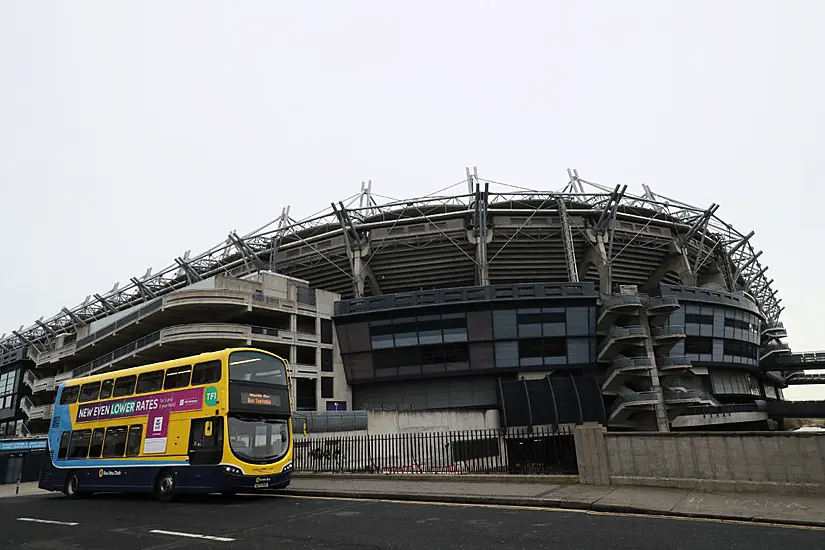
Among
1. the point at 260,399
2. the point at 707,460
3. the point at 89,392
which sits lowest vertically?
the point at 707,460

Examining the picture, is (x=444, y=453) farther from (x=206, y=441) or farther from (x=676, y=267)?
(x=676, y=267)

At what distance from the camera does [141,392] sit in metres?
17.7

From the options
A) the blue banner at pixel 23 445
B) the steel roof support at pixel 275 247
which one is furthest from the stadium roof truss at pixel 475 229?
the blue banner at pixel 23 445

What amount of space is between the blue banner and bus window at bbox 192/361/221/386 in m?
21.8

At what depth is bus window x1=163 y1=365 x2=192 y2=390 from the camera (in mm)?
16594

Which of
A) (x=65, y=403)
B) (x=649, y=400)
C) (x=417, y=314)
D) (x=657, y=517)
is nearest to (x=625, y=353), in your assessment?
(x=649, y=400)

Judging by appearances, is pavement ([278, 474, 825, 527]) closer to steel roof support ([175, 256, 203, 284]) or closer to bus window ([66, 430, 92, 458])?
bus window ([66, 430, 92, 458])

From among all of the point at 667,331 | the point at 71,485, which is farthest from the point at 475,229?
the point at 71,485

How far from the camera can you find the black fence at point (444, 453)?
640 inches

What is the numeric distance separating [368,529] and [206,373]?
27.3ft

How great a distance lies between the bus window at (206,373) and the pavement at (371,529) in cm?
357

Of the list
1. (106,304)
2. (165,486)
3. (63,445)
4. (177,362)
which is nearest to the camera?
(165,486)

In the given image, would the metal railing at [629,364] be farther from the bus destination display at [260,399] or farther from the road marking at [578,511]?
the bus destination display at [260,399]

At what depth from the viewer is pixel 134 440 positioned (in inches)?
679
